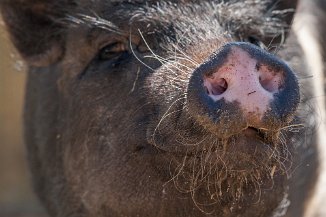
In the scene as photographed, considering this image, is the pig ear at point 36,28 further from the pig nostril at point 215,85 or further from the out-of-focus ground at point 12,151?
the out-of-focus ground at point 12,151

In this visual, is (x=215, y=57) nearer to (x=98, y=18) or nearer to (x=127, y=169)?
(x=127, y=169)

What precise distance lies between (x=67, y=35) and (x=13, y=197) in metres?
4.64

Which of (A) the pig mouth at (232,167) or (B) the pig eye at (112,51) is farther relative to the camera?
(B) the pig eye at (112,51)

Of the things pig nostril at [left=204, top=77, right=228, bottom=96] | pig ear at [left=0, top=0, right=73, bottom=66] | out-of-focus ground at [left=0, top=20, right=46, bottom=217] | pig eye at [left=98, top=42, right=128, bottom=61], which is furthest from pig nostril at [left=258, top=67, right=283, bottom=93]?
out-of-focus ground at [left=0, top=20, right=46, bottom=217]

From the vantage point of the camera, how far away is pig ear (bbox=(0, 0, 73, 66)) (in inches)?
197

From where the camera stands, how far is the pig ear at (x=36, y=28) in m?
4.99

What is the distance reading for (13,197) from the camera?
9.30 metres

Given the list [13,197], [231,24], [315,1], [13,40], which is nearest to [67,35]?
[13,40]

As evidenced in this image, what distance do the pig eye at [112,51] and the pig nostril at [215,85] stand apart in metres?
0.98

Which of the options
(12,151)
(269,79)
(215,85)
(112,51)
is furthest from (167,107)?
(12,151)

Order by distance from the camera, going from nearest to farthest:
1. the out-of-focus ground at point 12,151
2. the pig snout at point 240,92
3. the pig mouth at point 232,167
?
the pig snout at point 240,92, the pig mouth at point 232,167, the out-of-focus ground at point 12,151

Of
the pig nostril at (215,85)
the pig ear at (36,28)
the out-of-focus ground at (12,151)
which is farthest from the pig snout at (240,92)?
the out-of-focus ground at (12,151)

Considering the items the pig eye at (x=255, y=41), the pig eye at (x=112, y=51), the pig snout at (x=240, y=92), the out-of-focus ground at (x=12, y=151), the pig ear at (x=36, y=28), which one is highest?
the pig snout at (x=240, y=92)

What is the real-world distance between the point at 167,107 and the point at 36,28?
55.8 inches
